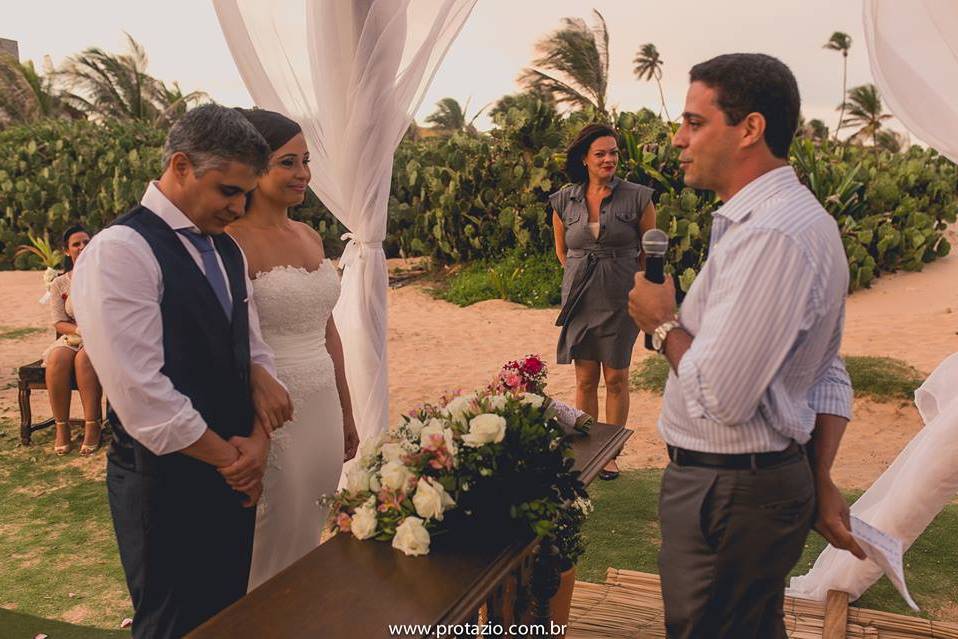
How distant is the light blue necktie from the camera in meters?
2.26

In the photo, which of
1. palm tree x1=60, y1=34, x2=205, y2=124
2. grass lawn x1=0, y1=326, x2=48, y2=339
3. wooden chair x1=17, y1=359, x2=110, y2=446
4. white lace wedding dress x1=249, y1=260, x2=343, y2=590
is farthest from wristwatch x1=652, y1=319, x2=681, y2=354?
palm tree x1=60, y1=34, x2=205, y2=124

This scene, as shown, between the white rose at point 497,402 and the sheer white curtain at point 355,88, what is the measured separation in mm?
1922

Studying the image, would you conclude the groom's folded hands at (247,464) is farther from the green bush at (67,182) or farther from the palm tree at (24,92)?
the palm tree at (24,92)

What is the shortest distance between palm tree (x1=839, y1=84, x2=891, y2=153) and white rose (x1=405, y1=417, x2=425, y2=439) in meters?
37.1

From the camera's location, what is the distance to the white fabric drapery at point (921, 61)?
3471 mm

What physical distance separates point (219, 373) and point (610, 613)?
1798 millimetres

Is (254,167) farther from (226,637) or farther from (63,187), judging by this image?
(63,187)

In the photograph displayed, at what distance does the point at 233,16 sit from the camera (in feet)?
12.6

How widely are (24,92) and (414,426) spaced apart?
28.8 metres

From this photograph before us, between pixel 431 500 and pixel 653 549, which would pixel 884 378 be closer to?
pixel 653 549

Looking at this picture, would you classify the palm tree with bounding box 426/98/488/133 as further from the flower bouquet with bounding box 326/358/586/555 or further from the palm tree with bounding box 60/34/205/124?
the flower bouquet with bounding box 326/358/586/555

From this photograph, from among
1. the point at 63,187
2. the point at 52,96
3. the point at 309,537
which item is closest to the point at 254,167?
the point at 309,537

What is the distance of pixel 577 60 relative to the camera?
28203 millimetres

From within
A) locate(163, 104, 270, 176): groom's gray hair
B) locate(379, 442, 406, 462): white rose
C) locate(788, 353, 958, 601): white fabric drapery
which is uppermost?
locate(163, 104, 270, 176): groom's gray hair
